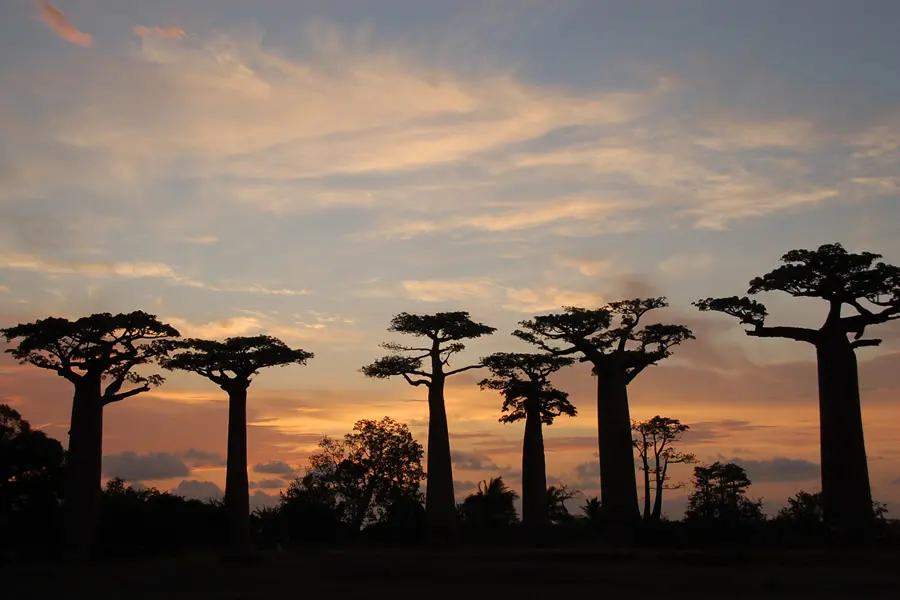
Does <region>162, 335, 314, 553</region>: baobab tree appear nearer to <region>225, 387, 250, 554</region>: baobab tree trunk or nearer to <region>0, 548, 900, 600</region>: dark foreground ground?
<region>225, 387, 250, 554</region>: baobab tree trunk

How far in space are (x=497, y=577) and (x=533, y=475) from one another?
18.5m

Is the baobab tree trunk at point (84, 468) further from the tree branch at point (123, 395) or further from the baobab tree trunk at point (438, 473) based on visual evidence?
the baobab tree trunk at point (438, 473)

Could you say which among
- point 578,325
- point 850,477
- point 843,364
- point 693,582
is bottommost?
point 693,582

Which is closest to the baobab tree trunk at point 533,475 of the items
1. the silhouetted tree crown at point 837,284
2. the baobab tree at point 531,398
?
the baobab tree at point 531,398

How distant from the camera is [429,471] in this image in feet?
107

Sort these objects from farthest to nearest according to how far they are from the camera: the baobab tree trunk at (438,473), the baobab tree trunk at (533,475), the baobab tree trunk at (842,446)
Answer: the baobab tree trunk at (533,475) → the baobab tree trunk at (438,473) → the baobab tree trunk at (842,446)

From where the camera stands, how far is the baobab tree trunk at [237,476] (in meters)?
29.7

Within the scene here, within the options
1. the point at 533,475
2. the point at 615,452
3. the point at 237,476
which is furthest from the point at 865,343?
the point at 237,476

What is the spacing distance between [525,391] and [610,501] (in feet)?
21.5

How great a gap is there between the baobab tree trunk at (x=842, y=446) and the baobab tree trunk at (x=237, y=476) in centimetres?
1748

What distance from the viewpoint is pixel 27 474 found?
32688 millimetres

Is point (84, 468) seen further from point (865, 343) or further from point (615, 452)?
point (865, 343)

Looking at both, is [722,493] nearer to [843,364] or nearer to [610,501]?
[610,501]

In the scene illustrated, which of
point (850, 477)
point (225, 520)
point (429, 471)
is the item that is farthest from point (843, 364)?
point (225, 520)
